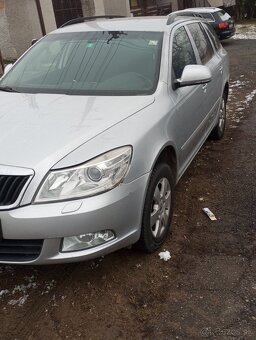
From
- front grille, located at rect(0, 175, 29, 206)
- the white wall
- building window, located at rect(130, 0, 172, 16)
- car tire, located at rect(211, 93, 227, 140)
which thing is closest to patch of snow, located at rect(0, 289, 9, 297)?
front grille, located at rect(0, 175, 29, 206)

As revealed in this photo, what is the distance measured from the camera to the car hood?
8.49ft

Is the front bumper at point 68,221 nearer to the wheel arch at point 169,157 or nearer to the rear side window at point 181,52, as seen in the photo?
the wheel arch at point 169,157

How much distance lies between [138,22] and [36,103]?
1507 mm

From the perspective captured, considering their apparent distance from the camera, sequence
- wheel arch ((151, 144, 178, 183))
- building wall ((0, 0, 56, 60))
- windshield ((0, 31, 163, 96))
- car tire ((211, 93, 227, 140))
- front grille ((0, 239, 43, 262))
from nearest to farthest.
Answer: front grille ((0, 239, 43, 262)) < wheel arch ((151, 144, 178, 183)) < windshield ((0, 31, 163, 96)) < car tire ((211, 93, 227, 140)) < building wall ((0, 0, 56, 60))

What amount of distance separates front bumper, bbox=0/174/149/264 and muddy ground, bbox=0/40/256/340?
397 mm

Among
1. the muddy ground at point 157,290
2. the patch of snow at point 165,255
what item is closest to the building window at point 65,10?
the muddy ground at point 157,290

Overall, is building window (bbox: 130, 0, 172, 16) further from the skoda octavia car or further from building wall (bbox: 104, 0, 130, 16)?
the skoda octavia car

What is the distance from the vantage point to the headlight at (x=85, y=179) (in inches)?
98.7

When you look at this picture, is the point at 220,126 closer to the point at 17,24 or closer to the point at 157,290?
the point at 157,290

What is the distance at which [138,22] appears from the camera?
4176mm

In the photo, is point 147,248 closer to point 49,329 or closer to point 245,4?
point 49,329

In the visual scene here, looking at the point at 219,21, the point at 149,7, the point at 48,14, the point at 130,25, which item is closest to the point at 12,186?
the point at 130,25

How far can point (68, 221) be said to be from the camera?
2.47 meters

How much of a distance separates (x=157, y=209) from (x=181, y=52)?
1.73 meters
